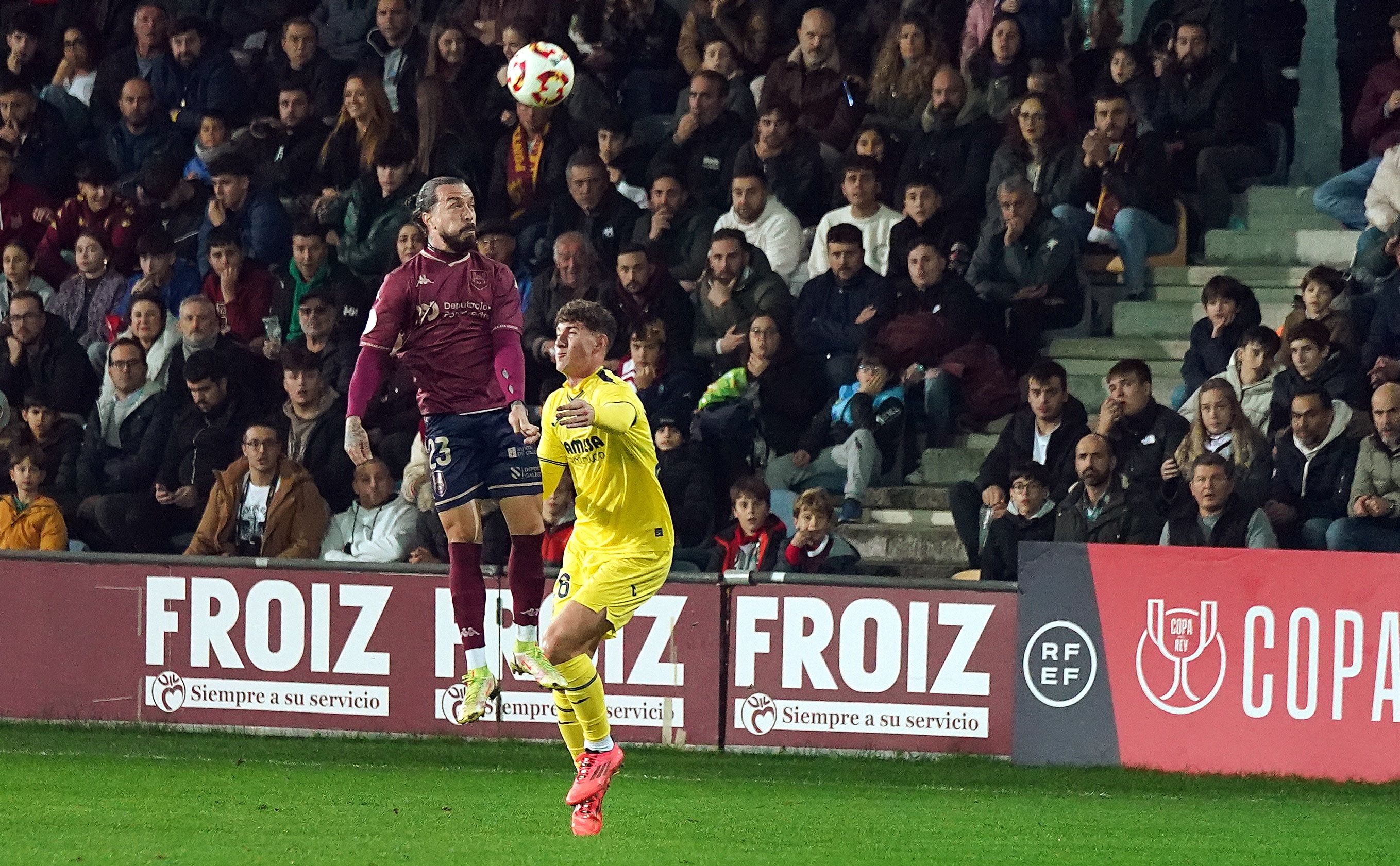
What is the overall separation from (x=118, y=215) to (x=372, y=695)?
5256 mm

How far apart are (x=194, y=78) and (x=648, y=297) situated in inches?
197

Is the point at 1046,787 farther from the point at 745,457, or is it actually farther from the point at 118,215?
the point at 118,215

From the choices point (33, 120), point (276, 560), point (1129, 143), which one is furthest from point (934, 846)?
point (33, 120)

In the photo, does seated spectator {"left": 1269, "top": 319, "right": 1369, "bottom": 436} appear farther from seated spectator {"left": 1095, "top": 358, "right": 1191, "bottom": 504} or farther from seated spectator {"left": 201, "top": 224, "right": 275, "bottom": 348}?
seated spectator {"left": 201, "top": 224, "right": 275, "bottom": 348}

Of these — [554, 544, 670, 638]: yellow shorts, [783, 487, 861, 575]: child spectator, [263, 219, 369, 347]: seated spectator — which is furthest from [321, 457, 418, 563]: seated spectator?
[554, 544, 670, 638]: yellow shorts

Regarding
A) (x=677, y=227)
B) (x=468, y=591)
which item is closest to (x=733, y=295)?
(x=677, y=227)

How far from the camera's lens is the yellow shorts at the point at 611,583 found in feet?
25.8

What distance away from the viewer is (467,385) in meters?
8.69

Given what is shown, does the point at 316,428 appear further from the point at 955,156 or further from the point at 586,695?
the point at 586,695

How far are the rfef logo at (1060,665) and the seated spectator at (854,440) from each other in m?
1.90

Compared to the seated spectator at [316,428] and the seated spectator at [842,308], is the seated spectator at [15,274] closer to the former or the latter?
the seated spectator at [316,428]

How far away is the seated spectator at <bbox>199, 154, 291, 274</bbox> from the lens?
14.3 metres

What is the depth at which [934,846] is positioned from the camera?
7.67 meters

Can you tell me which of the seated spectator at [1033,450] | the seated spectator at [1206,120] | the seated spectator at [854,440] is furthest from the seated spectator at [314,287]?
the seated spectator at [1206,120]
